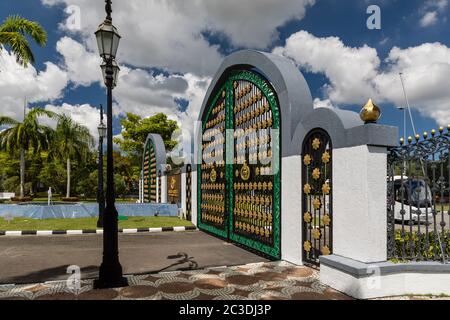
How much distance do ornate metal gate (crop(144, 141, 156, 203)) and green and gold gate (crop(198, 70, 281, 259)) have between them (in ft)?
39.0

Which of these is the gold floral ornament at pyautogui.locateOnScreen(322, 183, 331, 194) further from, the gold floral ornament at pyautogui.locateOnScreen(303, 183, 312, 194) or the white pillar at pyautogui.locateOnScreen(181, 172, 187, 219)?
the white pillar at pyautogui.locateOnScreen(181, 172, 187, 219)

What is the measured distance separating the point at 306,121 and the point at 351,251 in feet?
8.49

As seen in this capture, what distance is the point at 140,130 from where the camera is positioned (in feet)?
115

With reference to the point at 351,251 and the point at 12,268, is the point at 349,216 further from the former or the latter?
the point at 12,268

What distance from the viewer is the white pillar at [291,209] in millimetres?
6484

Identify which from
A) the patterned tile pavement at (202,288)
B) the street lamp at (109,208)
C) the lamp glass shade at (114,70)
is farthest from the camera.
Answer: the lamp glass shade at (114,70)

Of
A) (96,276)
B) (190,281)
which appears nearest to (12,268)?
(96,276)

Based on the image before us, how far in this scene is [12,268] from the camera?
640 cm

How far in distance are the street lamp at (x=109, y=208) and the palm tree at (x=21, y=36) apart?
7.61 m

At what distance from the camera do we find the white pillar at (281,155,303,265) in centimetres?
648

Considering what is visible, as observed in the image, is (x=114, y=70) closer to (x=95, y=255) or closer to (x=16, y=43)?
(x=95, y=255)

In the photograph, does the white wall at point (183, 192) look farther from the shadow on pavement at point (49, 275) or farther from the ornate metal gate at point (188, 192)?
the shadow on pavement at point (49, 275)

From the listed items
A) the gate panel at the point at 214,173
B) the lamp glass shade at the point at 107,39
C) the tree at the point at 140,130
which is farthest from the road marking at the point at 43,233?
the tree at the point at 140,130

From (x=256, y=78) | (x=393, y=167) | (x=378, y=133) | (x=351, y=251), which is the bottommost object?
(x=351, y=251)
